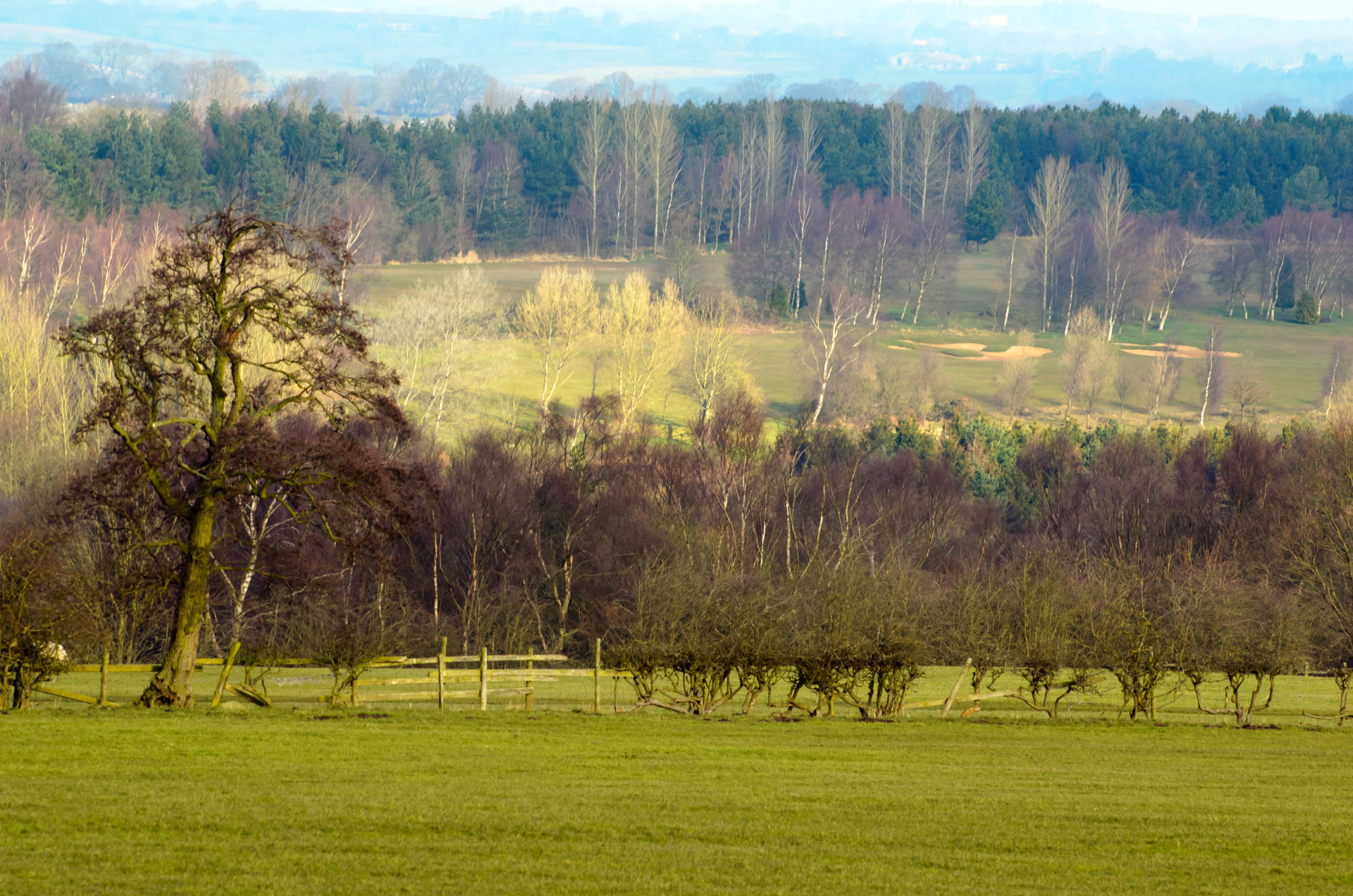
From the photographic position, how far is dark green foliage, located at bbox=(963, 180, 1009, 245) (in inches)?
5217

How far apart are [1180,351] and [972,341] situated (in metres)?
15.6

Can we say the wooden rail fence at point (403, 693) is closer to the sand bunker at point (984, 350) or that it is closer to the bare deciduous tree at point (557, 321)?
the bare deciduous tree at point (557, 321)

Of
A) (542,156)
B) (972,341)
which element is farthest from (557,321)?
(542,156)

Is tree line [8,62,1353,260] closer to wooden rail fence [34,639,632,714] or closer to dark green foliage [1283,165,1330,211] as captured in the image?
dark green foliage [1283,165,1330,211]

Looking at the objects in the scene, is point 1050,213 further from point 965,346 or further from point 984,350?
point 984,350

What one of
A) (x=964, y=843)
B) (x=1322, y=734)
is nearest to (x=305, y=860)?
(x=964, y=843)

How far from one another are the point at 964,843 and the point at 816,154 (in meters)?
141

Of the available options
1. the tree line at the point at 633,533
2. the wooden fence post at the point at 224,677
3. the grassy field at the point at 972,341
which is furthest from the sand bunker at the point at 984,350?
the wooden fence post at the point at 224,677

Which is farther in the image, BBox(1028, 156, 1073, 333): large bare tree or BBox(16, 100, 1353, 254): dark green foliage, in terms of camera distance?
BBox(1028, 156, 1073, 333): large bare tree

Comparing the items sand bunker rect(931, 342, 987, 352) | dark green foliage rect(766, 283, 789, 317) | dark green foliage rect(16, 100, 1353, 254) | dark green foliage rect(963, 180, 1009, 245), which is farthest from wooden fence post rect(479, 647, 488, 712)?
dark green foliage rect(963, 180, 1009, 245)

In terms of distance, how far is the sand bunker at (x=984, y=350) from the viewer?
99500mm

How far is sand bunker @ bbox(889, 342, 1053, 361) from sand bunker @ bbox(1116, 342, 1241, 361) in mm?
6730

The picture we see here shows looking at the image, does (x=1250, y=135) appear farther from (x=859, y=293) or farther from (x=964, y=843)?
(x=964, y=843)

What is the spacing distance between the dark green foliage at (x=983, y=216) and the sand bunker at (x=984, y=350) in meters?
32.1
